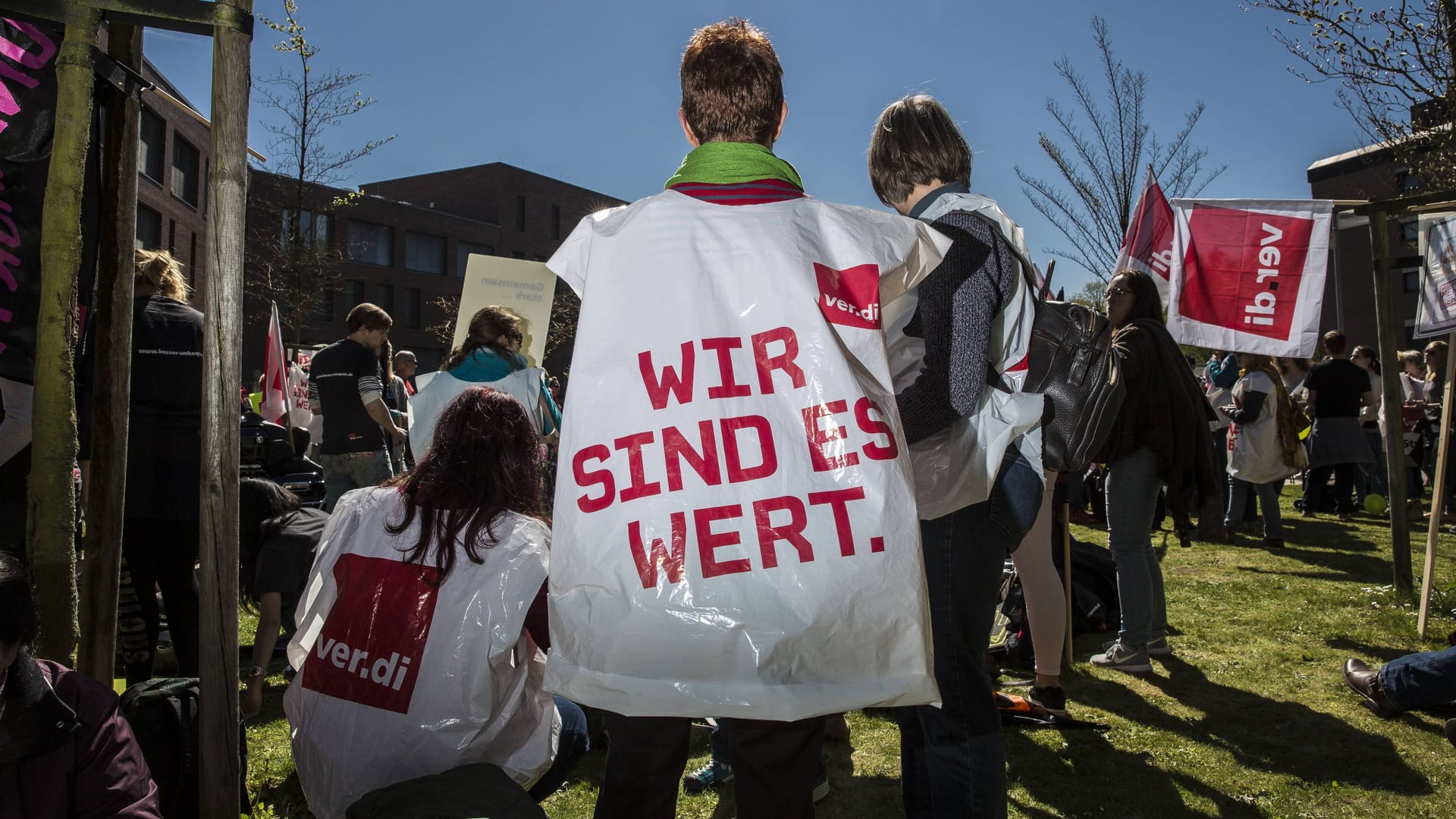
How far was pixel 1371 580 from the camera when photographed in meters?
6.27

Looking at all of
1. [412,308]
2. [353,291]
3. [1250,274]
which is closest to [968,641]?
[1250,274]

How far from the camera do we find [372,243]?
41.7 m

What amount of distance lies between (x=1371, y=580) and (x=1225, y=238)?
2.54 meters

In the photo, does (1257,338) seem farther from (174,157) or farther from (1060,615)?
(174,157)

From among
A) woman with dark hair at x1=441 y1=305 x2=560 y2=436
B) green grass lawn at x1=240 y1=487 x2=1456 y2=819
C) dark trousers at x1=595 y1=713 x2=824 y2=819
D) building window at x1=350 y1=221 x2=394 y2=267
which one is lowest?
green grass lawn at x1=240 y1=487 x2=1456 y2=819

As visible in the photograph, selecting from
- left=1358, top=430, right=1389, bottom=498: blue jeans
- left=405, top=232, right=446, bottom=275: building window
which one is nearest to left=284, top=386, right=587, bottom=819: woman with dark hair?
left=1358, top=430, right=1389, bottom=498: blue jeans

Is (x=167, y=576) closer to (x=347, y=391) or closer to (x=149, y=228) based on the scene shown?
(x=347, y=391)

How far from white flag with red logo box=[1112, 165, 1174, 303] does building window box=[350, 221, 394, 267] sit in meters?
38.3

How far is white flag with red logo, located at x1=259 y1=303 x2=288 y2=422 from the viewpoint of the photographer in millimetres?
7484

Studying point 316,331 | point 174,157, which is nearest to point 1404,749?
point 174,157

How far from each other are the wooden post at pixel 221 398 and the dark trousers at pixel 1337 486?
10.3 meters

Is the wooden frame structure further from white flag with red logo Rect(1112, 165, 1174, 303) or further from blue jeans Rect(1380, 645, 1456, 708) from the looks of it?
white flag with red logo Rect(1112, 165, 1174, 303)

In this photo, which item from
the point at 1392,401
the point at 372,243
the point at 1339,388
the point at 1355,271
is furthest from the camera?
the point at 372,243

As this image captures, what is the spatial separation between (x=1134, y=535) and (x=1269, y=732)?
95 cm
